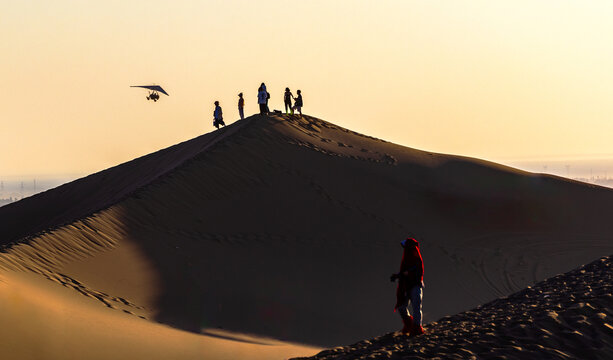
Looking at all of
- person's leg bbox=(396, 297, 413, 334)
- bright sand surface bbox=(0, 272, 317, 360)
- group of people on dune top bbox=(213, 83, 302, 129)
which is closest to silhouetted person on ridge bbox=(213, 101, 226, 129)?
group of people on dune top bbox=(213, 83, 302, 129)

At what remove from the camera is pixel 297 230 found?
24672 millimetres

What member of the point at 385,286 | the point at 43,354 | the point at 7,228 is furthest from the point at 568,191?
the point at 43,354

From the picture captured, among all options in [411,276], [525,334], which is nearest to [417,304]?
[411,276]

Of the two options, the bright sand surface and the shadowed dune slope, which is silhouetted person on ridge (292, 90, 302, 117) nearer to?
the shadowed dune slope

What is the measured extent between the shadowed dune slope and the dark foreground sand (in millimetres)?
6145

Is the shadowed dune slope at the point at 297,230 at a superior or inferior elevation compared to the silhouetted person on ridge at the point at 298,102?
inferior

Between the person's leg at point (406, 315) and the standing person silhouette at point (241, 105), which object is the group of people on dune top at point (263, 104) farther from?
the person's leg at point (406, 315)

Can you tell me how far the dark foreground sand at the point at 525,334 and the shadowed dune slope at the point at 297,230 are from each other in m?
6.14

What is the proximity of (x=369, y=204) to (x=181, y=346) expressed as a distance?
1312 cm

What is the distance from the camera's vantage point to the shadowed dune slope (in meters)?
19.4

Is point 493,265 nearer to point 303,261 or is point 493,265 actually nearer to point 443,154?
point 303,261

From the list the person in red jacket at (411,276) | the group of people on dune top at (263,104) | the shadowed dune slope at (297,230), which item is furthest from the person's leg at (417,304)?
the group of people on dune top at (263,104)

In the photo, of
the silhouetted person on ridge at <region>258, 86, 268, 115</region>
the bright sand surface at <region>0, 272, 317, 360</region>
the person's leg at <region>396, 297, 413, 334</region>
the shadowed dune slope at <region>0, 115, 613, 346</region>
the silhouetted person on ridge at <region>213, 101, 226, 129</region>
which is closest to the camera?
the person's leg at <region>396, 297, 413, 334</region>

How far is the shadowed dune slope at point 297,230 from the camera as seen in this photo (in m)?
19.4
